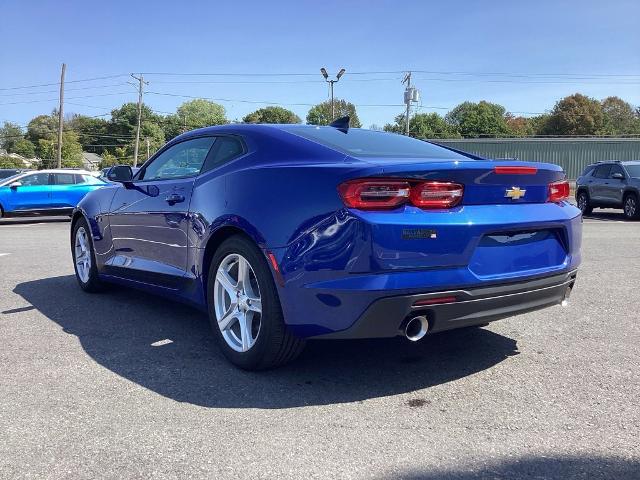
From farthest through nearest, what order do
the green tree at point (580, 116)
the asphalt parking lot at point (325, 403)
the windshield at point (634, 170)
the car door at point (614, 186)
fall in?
the green tree at point (580, 116) → the car door at point (614, 186) → the windshield at point (634, 170) → the asphalt parking lot at point (325, 403)

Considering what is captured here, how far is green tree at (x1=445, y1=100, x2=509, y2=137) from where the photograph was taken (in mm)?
97500

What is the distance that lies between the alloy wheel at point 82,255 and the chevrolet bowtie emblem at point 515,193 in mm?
4206

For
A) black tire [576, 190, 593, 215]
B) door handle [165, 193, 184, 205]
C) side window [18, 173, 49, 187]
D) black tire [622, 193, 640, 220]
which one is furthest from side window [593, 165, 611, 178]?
side window [18, 173, 49, 187]

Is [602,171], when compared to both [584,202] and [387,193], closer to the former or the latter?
[584,202]

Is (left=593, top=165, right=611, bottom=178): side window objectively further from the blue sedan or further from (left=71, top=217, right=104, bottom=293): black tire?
(left=71, top=217, right=104, bottom=293): black tire

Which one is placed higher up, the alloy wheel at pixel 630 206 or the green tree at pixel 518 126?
the green tree at pixel 518 126

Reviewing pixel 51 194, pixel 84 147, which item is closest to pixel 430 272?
pixel 51 194

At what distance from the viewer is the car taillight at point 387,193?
3.03 m

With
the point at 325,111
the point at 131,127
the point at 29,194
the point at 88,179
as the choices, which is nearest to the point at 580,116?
the point at 325,111

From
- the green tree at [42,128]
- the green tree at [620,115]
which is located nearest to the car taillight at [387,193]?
the green tree at [620,115]

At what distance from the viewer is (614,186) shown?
16891 millimetres

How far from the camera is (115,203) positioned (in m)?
5.32

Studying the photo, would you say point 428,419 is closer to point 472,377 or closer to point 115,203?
point 472,377

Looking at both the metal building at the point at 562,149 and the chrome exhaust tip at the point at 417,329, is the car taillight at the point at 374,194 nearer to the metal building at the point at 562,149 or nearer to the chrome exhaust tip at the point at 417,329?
the chrome exhaust tip at the point at 417,329
